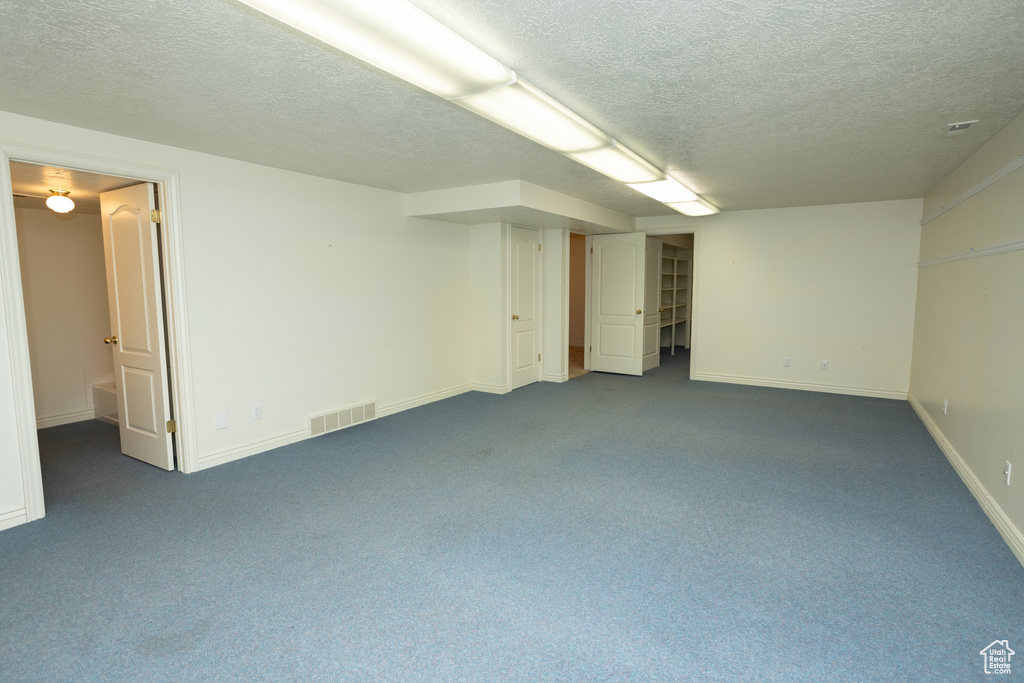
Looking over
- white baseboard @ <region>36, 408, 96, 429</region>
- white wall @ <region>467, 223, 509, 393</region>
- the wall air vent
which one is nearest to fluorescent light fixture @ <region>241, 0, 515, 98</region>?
the wall air vent

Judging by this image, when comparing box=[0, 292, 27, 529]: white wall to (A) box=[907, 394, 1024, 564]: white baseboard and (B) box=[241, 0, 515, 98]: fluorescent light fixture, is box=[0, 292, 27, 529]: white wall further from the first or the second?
(A) box=[907, 394, 1024, 564]: white baseboard

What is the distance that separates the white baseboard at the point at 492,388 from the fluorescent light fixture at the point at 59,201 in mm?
4275

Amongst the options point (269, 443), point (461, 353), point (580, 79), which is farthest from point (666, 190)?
point (269, 443)

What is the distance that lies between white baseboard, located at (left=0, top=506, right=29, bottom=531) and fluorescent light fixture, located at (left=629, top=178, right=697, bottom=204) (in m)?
4.81

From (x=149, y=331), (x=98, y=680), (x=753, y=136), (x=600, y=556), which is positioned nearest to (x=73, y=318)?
(x=149, y=331)

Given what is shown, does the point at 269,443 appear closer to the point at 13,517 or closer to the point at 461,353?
the point at 13,517

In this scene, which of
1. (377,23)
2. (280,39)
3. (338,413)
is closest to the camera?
(377,23)

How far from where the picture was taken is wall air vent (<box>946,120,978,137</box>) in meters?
3.09

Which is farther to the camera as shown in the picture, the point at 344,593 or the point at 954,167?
the point at 954,167

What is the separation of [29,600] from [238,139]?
273 cm

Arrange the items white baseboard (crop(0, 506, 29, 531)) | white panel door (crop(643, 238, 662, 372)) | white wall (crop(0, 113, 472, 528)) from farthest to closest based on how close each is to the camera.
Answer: white panel door (crop(643, 238, 662, 372))
white wall (crop(0, 113, 472, 528))
white baseboard (crop(0, 506, 29, 531))

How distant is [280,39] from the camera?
79.4 inches

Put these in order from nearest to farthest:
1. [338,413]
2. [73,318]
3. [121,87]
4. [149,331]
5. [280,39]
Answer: [280,39]
[121,87]
[149,331]
[338,413]
[73,318]

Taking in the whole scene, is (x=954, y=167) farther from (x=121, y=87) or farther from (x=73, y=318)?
(x=73, y=318)
